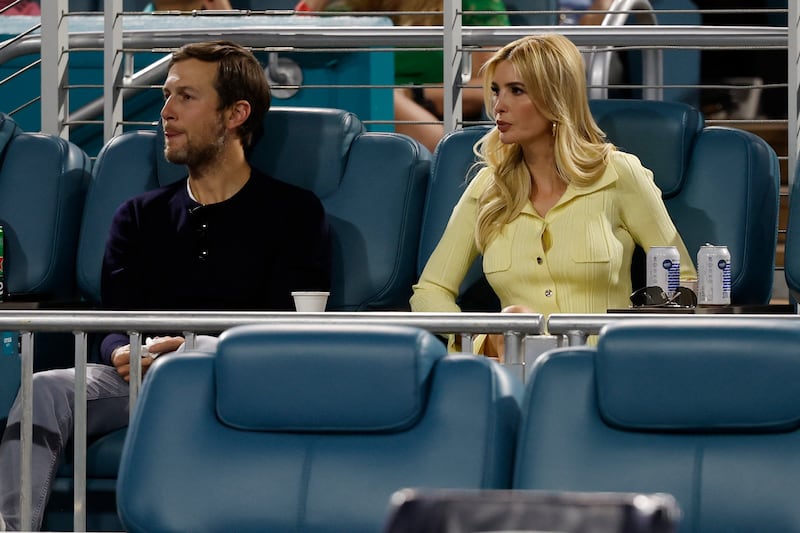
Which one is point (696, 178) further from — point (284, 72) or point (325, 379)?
point (325, 379)

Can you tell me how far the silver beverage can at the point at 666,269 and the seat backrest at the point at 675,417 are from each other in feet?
4.40

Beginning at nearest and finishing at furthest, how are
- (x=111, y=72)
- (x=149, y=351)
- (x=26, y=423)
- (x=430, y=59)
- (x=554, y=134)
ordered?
(x=26, y=423)
(x=149, y=351)
(x=554, y=134)
(x=111, y=72)
(x=430, y=59)

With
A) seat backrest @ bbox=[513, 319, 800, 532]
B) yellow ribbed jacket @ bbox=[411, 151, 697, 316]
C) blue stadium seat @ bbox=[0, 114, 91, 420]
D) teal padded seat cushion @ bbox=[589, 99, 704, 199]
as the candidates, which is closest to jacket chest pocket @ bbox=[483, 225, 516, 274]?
yellow ribbed jacket @ bbox=[411, 151, 697, 316]

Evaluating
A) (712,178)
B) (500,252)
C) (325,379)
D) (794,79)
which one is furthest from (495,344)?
(325,379)

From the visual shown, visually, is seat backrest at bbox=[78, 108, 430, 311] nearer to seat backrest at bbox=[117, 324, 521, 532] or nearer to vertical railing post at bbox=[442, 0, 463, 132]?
vertical railing post at bbox=[442, 0, 463, 132]

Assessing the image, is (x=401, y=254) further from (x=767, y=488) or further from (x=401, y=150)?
(x=767, y=488)

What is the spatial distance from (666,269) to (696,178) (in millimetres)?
478

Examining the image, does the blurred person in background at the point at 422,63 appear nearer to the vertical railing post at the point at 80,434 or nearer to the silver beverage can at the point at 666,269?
the silver beverage can at the point at 666,269

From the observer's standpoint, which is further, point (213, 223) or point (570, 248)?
point (213, 223)

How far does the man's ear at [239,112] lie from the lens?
12.0 ft

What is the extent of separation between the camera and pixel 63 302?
10.9 ft

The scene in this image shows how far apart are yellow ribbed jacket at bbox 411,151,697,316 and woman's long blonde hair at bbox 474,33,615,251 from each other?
3cm

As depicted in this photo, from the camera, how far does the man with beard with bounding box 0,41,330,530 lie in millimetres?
3451

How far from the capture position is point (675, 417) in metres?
1.67
